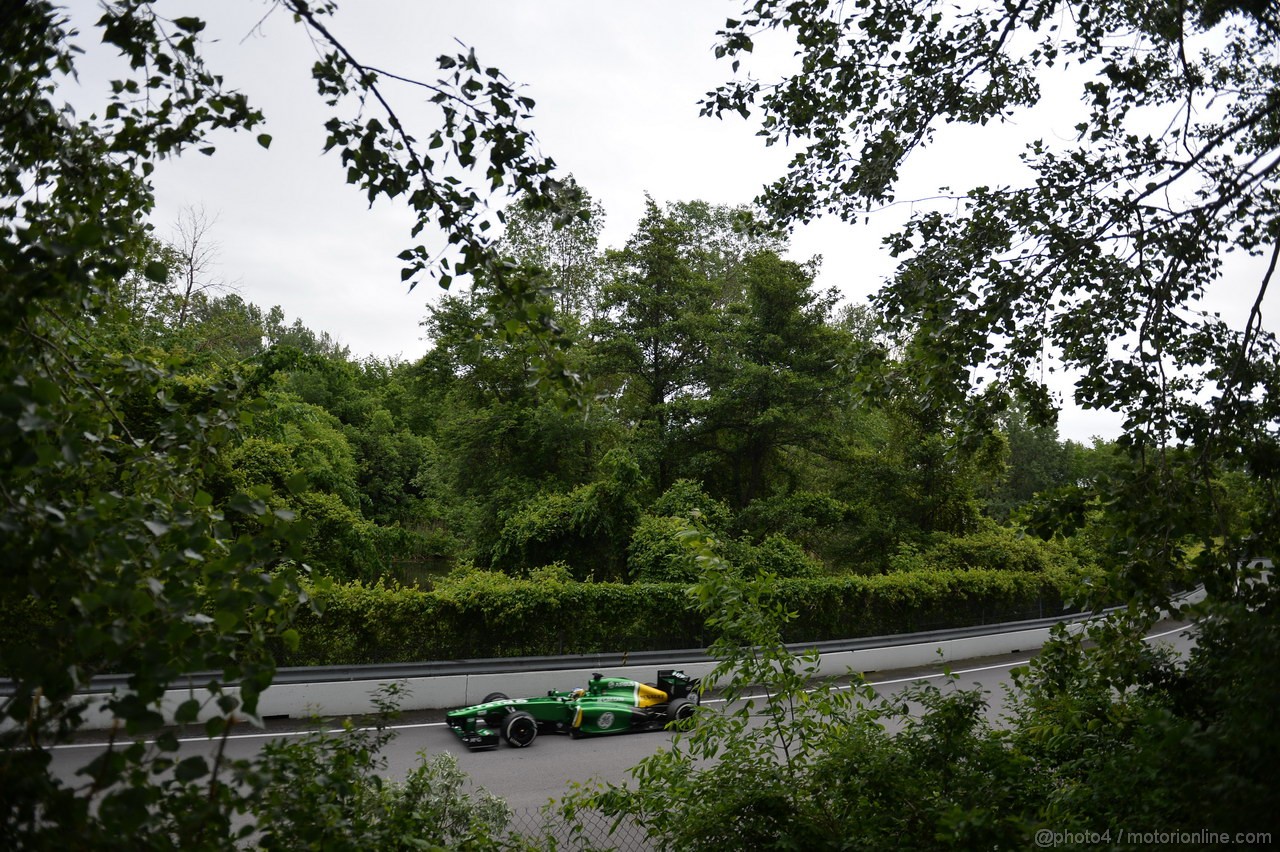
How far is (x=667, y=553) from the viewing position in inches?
707

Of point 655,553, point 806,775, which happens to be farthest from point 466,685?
point 806,775

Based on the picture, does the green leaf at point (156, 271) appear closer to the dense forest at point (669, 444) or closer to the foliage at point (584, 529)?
the dense forest at point (669, 444)

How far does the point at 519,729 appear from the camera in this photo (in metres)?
10.5

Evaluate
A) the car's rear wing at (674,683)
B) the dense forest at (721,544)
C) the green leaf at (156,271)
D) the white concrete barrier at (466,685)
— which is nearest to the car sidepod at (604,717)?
the car's rear wing at (674,683)

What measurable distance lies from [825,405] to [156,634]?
22.3m

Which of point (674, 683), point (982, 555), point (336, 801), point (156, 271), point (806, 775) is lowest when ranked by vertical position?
point (674, 683)

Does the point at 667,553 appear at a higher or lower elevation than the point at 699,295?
lower

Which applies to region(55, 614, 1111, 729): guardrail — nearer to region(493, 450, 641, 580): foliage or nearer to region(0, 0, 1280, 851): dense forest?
region(0, 0, 1280, 851): dense forest

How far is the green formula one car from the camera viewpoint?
10547mm

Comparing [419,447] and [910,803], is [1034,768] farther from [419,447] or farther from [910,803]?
[419,447]

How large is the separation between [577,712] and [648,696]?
1.10 meters

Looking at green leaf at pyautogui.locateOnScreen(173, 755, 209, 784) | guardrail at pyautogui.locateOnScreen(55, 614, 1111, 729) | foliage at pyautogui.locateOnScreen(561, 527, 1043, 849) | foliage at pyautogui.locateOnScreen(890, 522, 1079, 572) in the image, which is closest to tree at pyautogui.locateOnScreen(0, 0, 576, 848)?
green leaf at pyautogui.locateOnScreen(173, 755, 209, 784)

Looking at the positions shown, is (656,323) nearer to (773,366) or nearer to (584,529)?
(773,366)

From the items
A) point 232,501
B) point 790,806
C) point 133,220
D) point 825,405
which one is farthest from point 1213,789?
point 825,405
